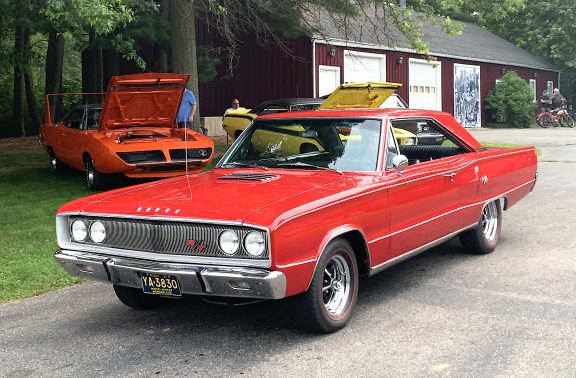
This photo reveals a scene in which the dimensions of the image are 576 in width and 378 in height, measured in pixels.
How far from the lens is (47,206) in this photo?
970cm

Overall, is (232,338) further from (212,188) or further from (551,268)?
(551,268)

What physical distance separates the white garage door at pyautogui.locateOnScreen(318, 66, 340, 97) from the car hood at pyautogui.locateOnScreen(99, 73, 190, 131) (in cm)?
1187

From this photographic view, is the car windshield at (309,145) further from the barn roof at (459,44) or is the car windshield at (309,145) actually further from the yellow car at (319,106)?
the barn roof at (459,44)

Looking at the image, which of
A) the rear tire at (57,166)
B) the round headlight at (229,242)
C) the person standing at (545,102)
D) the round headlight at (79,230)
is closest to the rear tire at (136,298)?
the round headlight at (79,230)

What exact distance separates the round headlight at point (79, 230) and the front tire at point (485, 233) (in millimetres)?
3797

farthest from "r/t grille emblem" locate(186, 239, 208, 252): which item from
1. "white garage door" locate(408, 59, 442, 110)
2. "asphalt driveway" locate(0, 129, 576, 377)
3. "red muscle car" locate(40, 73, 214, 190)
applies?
"white garage door" locate(408, 59, 442, 110)

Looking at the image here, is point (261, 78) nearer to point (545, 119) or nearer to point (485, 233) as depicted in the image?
point (545, 119)

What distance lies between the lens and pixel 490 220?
7078mm

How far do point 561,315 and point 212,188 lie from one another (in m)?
2.72

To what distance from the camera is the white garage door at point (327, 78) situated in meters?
22.4

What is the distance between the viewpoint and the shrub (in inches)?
1215

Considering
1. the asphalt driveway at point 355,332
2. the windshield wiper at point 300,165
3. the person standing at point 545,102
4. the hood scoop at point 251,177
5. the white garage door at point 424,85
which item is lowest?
the asphalt driveway at point 355,332

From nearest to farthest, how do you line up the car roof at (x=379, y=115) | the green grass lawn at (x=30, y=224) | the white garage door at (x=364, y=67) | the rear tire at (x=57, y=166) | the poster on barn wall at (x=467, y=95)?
the car roof at (x=379, y=115) → the green grass lawn at (x=30, y=224) → the rear tire at (x=57, y=166) → the white garage door at (x=364, y=67) → the poster on barn wall at (x=467, y=95)

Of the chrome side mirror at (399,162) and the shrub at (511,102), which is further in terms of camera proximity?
the shrub at (511,102)
